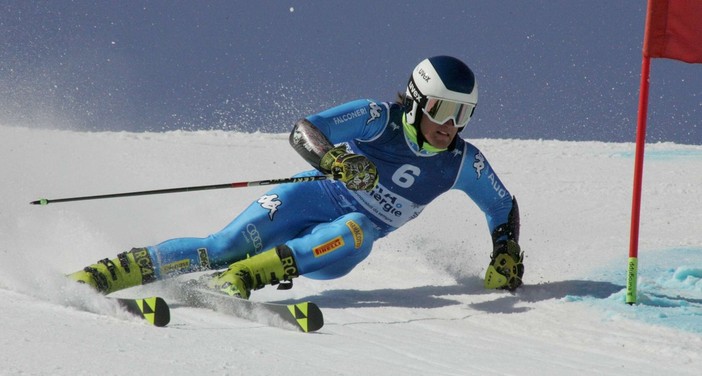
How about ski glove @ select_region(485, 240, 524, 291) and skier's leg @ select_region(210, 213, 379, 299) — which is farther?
ski glove @ select_region(485, 240, 524, 291)

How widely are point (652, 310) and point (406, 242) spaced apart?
2.20 meters

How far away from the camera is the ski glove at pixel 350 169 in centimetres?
403

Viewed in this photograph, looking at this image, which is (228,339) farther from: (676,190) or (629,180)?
(629,180)

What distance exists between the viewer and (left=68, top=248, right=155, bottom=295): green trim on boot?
3.91 meters

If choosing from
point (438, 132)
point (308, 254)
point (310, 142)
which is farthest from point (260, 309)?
point (438, 132)

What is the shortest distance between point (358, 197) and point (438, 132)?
52 cm

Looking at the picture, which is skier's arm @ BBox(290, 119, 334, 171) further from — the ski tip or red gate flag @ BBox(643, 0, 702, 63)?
red gate flag @ BBox(643, 0, 702, 63)

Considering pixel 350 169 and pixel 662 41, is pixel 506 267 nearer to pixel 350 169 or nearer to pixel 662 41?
pixel 350 169

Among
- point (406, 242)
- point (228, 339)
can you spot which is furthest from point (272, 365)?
point (406, 242)

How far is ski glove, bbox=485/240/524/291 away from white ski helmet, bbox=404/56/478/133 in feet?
2.29

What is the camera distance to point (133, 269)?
407cm

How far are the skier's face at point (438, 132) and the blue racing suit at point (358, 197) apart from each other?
108mm

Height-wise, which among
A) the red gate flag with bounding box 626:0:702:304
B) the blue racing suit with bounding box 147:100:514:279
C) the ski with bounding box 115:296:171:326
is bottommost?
the ski with bounding box 115:296:171:326

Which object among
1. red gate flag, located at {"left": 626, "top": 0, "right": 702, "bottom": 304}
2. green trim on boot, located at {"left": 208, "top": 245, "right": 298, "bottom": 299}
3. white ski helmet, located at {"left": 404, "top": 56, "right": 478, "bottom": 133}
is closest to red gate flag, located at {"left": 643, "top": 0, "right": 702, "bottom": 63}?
red gate flag, located at {"left": 626, "top": 0, "right": 702, "bottom": 304}
